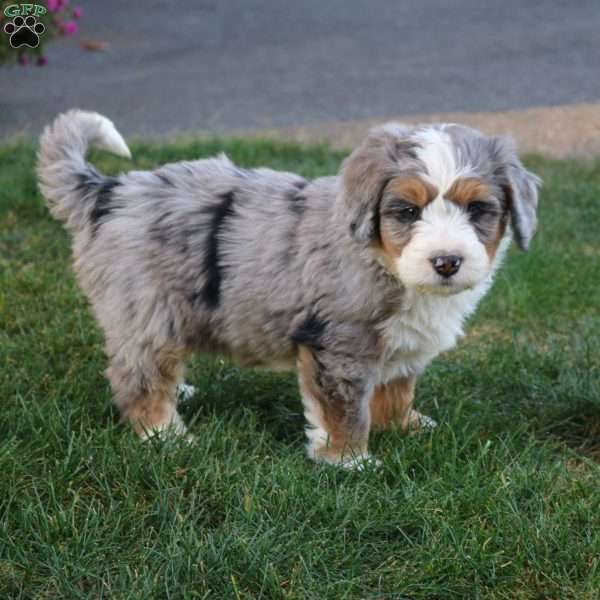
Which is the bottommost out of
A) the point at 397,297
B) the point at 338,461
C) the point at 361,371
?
the point at 338,461

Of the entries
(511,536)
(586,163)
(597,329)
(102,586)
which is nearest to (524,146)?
(586,163)

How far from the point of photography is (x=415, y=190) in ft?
12.2

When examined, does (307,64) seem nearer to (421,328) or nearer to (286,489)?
(421,328)

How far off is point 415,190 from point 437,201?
0.27ft

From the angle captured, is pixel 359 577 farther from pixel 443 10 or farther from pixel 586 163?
pixel 443 10

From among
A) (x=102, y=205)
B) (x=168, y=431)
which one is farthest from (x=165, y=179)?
(x=168, y=431)

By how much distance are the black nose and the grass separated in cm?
67

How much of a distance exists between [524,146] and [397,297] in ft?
16.7

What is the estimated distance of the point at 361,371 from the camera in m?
4.03

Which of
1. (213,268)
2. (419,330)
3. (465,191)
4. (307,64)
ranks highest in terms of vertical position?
(465,191)

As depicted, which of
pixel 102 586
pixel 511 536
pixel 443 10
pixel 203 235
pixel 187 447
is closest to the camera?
pixel 102 586

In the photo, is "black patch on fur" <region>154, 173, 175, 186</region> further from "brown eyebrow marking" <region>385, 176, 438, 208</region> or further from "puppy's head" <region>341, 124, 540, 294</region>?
"brown eyebrow marking" <region>385, 176, 438, 208</region>

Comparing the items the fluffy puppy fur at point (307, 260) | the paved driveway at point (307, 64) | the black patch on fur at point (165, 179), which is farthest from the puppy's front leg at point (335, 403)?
the paved driveway at point (307, 64)

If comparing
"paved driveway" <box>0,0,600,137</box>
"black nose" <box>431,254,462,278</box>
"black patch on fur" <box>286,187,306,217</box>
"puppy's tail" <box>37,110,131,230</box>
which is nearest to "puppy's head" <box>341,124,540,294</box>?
"black nose" <box>431,254,462,278</box>
